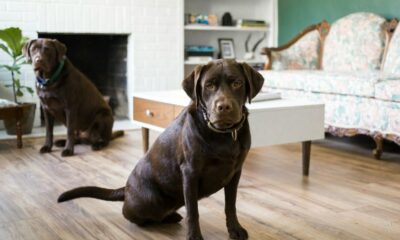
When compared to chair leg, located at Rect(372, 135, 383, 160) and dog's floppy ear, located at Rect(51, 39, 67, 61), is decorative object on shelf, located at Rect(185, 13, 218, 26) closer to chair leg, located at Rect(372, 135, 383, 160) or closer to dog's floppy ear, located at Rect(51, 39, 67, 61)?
dog's floppy ear, located at Rect(51, 39, 67, 61)

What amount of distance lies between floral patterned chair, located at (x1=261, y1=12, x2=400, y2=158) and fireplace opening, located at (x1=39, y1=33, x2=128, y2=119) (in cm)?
151

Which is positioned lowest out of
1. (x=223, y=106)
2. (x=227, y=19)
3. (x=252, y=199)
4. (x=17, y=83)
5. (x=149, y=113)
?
(x=252, y=199)

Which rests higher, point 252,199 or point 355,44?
point 355,44

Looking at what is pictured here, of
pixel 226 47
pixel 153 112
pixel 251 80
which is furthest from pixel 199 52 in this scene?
pixel 251 80

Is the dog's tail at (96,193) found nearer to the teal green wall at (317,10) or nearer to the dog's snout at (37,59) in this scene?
the dog's snout at (37,59)

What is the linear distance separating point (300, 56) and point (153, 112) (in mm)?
2240

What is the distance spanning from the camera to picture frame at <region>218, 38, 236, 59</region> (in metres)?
6.01

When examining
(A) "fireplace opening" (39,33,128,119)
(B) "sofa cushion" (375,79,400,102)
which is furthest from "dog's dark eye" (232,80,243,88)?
(A) "fireplace opening" (39,33,128,119)

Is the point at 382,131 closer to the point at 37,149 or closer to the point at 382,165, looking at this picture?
the point at 382,165

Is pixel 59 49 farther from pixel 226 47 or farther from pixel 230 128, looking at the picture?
pixel 226 47

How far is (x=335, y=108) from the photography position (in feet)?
12.9

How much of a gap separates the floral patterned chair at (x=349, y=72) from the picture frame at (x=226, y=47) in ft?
3.28

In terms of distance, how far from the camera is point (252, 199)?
269 cm

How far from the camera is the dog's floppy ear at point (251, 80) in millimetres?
1814
